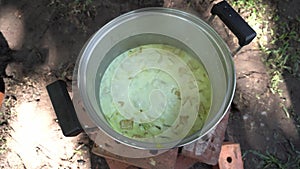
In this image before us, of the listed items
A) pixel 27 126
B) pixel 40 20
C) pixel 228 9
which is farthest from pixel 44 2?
pixel 228 9

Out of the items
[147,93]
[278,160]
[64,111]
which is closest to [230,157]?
[278,160]

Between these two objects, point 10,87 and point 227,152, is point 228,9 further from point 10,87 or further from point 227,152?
point 10,87

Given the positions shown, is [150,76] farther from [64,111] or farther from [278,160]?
[278,160]

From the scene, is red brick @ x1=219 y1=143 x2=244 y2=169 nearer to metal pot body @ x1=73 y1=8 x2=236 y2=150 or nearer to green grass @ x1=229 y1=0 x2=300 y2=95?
metal pot body @ x1=73 y1=8 x2=236 y2=150

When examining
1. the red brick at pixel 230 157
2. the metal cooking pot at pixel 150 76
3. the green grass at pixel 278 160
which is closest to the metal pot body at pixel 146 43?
the metal cooking pot at pixel 150 76

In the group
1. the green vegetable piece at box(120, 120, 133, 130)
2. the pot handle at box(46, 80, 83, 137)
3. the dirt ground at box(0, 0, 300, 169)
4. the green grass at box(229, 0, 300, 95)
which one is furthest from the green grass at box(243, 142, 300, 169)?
the pot handle at box(46, 80, 83, 137)

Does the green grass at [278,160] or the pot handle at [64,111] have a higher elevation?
the pot handle at [64,111]

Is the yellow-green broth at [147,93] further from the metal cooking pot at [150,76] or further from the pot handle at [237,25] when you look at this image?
the pot handle at [237,25]
